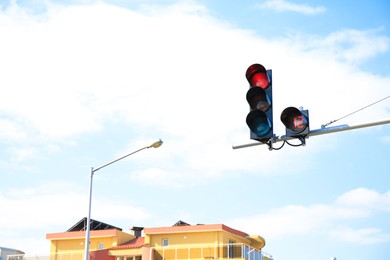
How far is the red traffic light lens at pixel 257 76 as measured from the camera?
13.4 metres

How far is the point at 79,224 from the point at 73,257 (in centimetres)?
443

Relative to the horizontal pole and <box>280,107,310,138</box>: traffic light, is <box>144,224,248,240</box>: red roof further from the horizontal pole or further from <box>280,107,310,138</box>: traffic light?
<box>280,107,310,138</box>: traffic light

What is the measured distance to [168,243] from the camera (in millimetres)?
49469

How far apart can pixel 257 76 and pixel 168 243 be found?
37.1m

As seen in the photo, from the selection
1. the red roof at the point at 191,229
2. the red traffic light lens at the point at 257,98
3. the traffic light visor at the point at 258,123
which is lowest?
the traffic light visor at the point at 258,123

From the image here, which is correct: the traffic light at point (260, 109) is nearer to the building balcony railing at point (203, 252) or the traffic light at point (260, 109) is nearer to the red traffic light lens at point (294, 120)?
the red traffic light lens at point (294, 120)

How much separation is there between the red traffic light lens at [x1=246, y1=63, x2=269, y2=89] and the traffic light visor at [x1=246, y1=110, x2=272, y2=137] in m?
0.58

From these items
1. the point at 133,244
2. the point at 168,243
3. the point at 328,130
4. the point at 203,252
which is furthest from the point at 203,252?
the point at 328,130

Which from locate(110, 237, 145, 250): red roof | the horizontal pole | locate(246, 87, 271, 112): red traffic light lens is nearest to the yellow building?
locate(110, 237, 145, 250): red roof

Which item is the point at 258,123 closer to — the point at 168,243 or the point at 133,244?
the point at 168,243

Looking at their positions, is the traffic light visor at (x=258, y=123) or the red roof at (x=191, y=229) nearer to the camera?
the traffic light visor at (x=258, y=123)

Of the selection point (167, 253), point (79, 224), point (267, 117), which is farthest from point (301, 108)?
point (79, 224)

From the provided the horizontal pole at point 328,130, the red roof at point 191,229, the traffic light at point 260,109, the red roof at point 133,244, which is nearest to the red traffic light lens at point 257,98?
the traffic light at point 260,109

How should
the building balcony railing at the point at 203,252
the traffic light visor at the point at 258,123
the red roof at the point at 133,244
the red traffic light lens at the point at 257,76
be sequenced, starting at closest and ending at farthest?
the traffic light visor at the point at 258,123 < the red traffic light lens at the point at 257,76 < the building balcony railing at the point at 203,252 < the red roof at the point at 133,244
